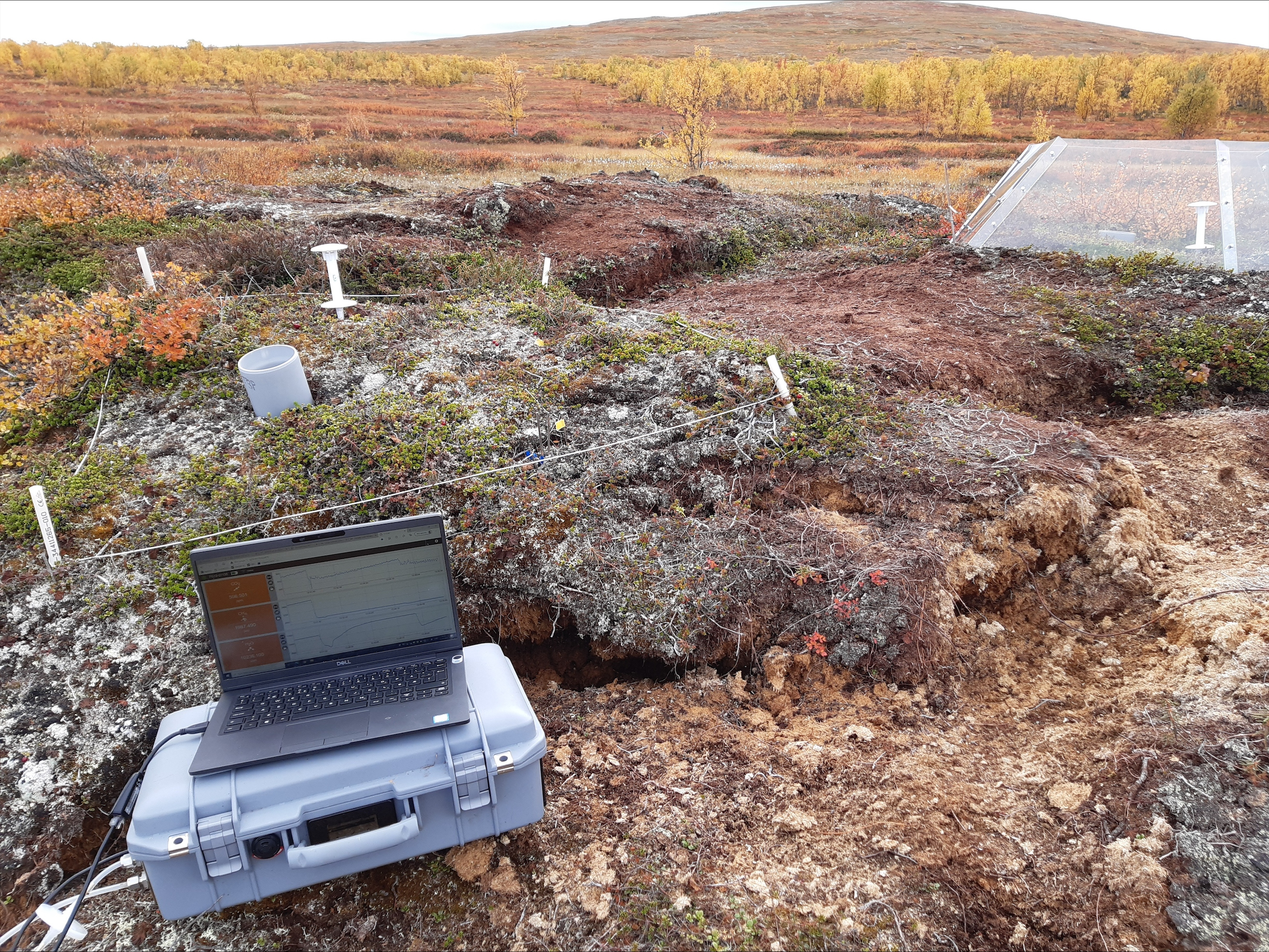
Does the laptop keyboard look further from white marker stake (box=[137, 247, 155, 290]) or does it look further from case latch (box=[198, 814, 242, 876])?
white marker stake (box=[137, 247, 155, 290])

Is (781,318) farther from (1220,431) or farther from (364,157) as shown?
(364,157)

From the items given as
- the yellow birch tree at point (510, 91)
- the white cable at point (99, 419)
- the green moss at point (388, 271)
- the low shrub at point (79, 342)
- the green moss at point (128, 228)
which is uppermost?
the yellow birch tree at point (510, 91)

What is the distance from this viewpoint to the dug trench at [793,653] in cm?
238

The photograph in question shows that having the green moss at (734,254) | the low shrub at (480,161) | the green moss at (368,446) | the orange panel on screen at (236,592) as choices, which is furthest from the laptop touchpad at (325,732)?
the low shrub at (480,161)

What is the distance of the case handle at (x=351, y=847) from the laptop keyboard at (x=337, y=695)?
0.45 meters

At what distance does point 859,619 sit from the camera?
3.63 metres

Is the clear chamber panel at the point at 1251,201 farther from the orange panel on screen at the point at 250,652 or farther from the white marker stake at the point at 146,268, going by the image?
the white marker stake at the point at 146,268

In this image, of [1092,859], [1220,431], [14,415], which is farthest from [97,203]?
[1220,431]

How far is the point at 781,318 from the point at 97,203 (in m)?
10.8

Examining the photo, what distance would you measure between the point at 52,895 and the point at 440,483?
8.65 ft

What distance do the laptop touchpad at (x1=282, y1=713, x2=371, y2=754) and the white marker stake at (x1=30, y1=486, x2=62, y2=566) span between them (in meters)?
2.62

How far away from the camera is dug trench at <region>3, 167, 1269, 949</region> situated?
238 centimetres

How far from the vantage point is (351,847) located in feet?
7.36

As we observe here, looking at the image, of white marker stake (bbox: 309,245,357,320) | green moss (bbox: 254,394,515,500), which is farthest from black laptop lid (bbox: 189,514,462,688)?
white marker stake (bbox: 309,245,357,320)
